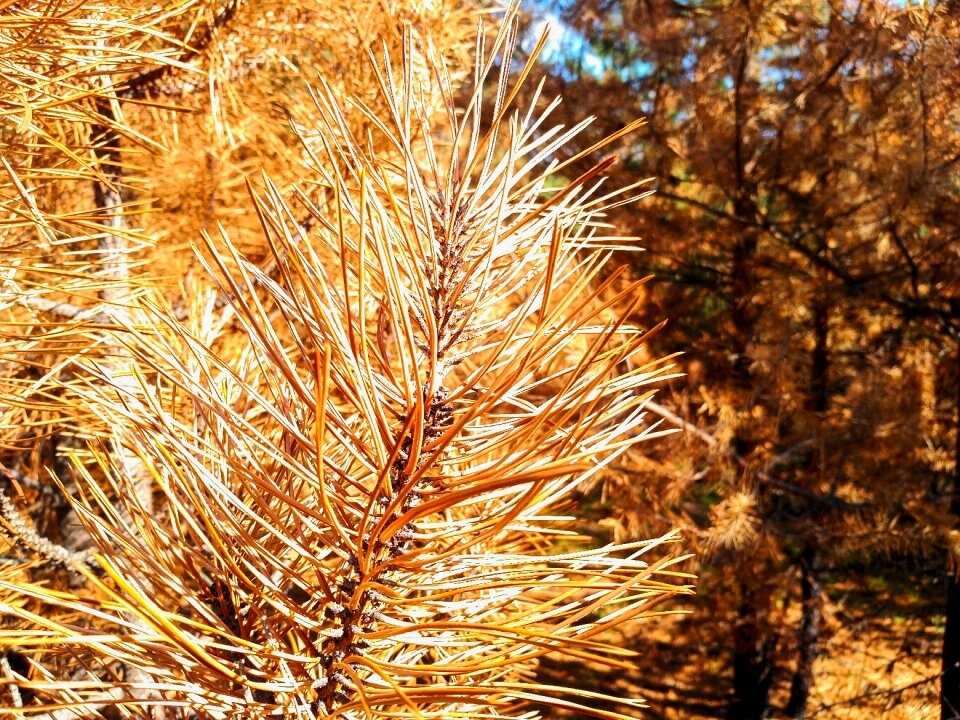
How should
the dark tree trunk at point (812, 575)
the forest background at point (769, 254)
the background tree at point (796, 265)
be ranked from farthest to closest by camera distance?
1. the dark tree trunk at point (812, 575)
2. the background tree at point (796, 265)
3. the forest background at point (769, 254)

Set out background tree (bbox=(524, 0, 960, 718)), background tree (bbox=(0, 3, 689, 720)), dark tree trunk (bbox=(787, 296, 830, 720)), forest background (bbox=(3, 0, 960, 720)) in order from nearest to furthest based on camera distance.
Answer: background tree (bbox=(0, 3, 689, 720)), forest background (bbox=(3, 0, 960, 720)), background tree (bbox=(524, 0, 960, 718)), dark tree trunk (bbox=(787, 296, 830, 720))

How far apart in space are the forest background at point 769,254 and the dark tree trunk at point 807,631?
16 mm

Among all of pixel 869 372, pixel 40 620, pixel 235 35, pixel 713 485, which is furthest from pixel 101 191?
pixel 869 372

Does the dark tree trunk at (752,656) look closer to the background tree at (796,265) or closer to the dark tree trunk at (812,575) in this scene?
the background tree at (796,265)

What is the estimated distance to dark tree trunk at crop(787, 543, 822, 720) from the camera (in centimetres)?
291

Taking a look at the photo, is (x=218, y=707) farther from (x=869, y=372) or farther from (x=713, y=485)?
(x=869, y=372)

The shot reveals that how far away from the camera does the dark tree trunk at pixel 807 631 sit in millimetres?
2910

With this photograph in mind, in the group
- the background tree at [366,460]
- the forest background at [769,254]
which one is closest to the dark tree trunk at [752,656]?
the forest background at [769,254]

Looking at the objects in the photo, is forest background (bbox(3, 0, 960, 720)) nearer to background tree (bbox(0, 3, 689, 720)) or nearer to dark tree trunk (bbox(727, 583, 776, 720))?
dark tree trunk (bbox(727, 583, 776, 720))

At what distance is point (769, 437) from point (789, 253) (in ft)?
2.68

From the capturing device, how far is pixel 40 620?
1.20 ft

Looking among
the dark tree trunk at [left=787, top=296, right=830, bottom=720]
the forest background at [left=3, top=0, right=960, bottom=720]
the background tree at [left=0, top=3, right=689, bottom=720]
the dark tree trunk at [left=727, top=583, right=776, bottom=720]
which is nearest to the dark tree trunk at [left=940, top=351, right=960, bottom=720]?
the forest background at [left=3, top=0, right=960, bottom=720]

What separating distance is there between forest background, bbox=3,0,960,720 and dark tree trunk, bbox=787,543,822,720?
2 cm

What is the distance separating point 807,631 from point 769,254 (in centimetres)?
176
